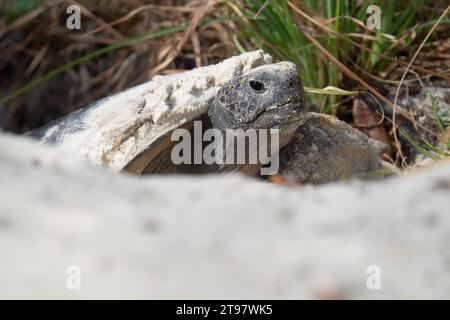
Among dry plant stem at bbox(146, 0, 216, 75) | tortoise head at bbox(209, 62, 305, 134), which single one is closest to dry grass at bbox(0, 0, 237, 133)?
dry plant stem at bbox(146, 0, 216, 75)

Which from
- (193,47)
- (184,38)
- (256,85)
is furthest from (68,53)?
(256,85)

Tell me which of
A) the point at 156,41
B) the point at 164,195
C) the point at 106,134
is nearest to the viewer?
the point at 164,195

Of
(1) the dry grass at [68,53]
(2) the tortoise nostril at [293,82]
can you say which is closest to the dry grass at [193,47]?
(1) the dry grass at [68,53]

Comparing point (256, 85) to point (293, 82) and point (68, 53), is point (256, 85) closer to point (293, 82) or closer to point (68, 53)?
point (293, 82)

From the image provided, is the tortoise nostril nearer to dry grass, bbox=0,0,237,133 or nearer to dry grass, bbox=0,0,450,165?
dry grass, bbox=0,0,450,165

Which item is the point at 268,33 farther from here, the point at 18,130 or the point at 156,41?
the point at 18,130

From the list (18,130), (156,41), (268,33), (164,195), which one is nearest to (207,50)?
(156,41)
